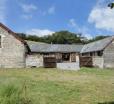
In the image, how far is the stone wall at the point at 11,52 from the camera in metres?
37.1

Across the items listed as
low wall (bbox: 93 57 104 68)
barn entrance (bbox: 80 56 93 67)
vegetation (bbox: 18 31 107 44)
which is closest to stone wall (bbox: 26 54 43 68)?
barn entrance (bbox: 80 56 93 67)

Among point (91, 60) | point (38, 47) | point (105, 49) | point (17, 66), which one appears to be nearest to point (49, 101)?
point (17, 66)

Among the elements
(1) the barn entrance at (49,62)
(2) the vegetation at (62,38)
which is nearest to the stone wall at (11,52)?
(1) the barn entrance at (49,62)

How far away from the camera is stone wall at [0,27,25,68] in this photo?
37.1 metres

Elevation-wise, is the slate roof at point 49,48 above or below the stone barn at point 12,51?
above

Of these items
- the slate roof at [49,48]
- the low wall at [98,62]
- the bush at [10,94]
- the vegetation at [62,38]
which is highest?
the vegetation at [62,38]

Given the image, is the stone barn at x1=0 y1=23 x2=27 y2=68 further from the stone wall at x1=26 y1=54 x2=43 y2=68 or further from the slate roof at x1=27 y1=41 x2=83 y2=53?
the slate roof at x1=27 y1=41 x2=83 y2=53

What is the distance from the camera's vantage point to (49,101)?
13234 mm

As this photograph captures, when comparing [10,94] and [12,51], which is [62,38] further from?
[10,94]

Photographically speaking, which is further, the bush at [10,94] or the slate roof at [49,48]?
the slate roof at [49,48]

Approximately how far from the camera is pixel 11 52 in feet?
122

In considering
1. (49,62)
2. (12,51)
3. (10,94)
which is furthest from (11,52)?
(10,94)

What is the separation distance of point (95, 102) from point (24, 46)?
2486cm

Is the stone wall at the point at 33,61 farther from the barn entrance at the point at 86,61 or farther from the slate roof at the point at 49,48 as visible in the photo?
the slate roof at the point at 49,48
